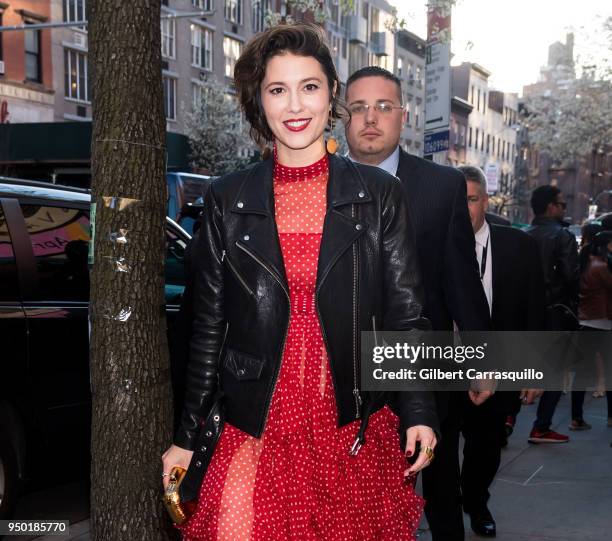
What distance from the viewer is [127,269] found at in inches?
139

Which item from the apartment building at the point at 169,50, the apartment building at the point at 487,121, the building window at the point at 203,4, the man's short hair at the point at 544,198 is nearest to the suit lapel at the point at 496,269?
the man's short hair at the point at 544,198

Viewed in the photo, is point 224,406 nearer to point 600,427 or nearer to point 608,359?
point 600,427

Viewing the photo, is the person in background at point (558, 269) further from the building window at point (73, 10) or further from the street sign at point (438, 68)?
the building window at point (73, 10)

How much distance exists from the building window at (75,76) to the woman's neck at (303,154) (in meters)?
33.3

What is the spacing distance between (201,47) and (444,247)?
4091 centimetres

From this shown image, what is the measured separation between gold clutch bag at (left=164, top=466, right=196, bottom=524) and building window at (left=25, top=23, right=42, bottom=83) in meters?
32.5

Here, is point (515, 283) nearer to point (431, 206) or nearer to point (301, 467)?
point (431, 206)

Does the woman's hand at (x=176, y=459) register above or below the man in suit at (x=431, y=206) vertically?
below

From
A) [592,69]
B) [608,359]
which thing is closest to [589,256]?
[608,359]

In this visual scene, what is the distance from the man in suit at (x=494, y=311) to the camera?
16.6 ft

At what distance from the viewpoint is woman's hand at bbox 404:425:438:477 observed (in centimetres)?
266

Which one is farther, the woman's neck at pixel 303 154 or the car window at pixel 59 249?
the car window at pixel 59 249

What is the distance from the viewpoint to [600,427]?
862 cm

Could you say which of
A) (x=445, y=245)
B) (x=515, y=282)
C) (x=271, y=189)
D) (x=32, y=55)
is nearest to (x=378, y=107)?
(x=445, y=245)
